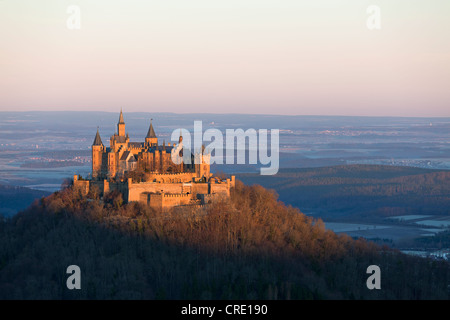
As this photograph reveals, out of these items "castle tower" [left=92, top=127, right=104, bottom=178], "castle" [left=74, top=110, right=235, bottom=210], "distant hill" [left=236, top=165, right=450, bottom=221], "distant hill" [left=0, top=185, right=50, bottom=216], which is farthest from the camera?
"distant hill" [left=236, top=165, right=450, bottom=221]

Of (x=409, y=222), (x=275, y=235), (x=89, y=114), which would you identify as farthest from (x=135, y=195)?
(x=89, y=114)

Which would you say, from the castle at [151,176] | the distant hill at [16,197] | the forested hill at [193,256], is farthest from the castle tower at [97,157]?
the distant hill at [16,197]

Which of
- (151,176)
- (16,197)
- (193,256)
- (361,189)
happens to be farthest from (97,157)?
(361,189)

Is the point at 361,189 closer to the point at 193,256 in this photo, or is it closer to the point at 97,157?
the point at 97,157

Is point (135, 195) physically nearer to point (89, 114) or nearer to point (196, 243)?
point (196, 243)

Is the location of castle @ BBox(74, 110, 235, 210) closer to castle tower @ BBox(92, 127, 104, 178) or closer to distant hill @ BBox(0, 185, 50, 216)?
castle tower @ BBox(92, 127, 104, 178)

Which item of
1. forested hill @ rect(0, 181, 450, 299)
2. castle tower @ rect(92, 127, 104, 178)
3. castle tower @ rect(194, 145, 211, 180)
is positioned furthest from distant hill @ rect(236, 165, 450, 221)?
castle tower @ rect(92, 127, 104, 178)

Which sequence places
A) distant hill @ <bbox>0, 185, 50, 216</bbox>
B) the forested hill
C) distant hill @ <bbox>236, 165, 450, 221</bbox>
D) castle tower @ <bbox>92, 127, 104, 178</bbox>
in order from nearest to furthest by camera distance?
1. the forested hill
2. castle tower @ <bbox>92, 127, 104, 178</bbox>
3. distant hill @ <bbox>0, 185, 50, 216</bbox>
4. distant hill @ <bbox>236, 165, 450, 221</bbox>
